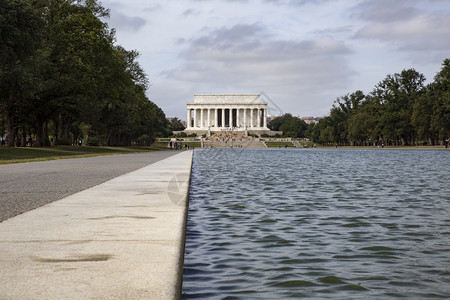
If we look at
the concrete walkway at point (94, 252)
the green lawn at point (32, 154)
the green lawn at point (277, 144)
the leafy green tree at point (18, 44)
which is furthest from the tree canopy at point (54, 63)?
the green lawn at point (277, 144)

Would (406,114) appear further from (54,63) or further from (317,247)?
(317,247)

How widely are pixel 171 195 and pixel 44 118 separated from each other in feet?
165

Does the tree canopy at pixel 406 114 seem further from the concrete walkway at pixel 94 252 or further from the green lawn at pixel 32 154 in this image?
the concrete walkway at pixel 94 252

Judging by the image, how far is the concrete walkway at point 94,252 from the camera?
4599 mm

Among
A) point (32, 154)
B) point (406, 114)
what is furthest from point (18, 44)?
point (406, 114)

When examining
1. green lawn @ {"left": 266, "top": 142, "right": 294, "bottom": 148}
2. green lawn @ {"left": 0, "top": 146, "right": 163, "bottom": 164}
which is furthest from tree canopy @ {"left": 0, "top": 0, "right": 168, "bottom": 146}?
green lawn @ {"left": 266, "top": 142, "right": 294, "bottom": 148}

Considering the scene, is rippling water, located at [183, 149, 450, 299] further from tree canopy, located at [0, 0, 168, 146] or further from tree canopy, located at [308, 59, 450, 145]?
tree canopy, located at [308, 59, 450, 145]

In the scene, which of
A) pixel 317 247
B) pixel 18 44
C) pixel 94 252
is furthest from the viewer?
pixel 18 44

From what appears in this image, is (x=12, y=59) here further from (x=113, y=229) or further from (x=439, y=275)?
(x=439, y=275)

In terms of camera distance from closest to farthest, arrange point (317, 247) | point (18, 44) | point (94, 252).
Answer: point (94, 252)
point (317, 247)
point (18, 44)

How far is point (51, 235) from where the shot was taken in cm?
717

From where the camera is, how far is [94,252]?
240 inches

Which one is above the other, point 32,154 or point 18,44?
point 18,44

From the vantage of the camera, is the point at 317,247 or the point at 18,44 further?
the point at 18,44
